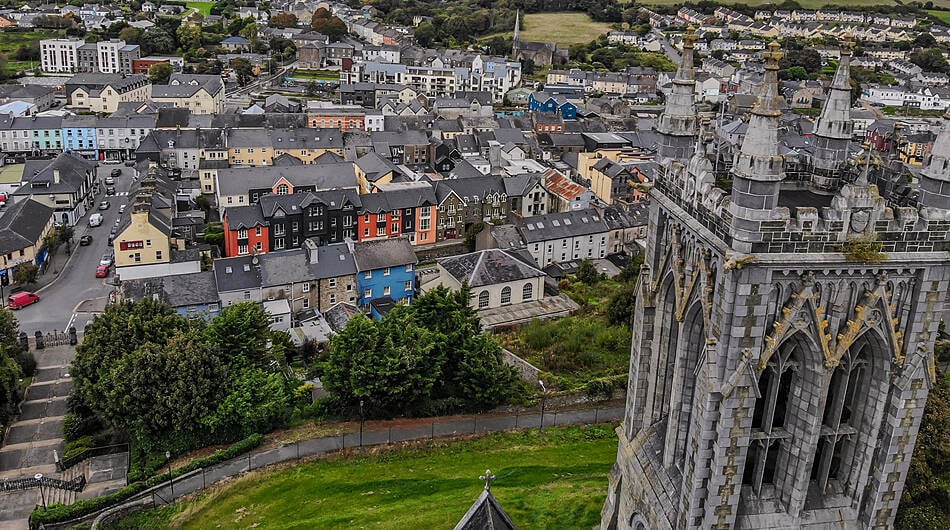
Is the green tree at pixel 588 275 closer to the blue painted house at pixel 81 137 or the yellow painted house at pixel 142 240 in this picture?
the yellow painted house at pixel 142 240

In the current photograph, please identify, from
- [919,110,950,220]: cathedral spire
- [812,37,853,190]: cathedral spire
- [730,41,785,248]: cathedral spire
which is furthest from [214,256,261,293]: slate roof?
[919,110,950,220]: cathedral spire

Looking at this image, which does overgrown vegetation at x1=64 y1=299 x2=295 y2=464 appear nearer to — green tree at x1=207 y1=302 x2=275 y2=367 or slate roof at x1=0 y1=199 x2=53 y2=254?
green tree at x1=207 y1=302 x2=275 y2=367

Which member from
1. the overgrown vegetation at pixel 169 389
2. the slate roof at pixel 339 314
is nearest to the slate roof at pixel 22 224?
the slate roof at pixel 339 314

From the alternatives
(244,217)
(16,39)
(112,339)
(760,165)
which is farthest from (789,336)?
(16,39)

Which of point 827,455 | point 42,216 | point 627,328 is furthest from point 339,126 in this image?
point 827,455

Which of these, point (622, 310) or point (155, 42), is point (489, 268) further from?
point (155, 42)

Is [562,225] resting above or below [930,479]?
below
